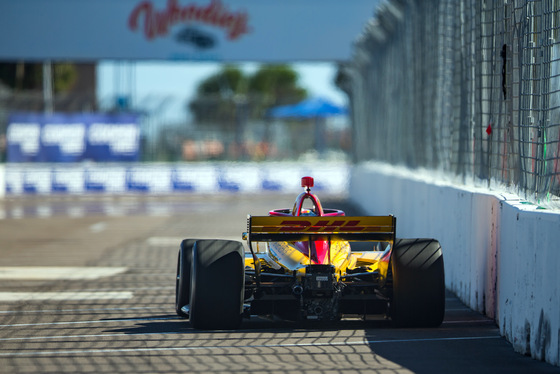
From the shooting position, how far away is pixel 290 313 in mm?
8727

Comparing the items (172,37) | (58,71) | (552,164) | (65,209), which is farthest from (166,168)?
(552,164)

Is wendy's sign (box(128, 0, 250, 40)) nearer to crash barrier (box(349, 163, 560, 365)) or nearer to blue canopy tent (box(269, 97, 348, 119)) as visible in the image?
blue canopy tent (box(269, 97, 348, 119))

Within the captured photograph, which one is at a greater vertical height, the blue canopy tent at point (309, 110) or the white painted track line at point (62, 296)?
the blue canopy tent at point (309, 110)

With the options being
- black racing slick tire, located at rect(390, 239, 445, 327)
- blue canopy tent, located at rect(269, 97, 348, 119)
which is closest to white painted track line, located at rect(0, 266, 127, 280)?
black racing slick tire, located at rect(390, 239, 445, 327)

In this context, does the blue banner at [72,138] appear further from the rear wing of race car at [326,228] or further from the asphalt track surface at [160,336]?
the rear wing of race car at [326,228]

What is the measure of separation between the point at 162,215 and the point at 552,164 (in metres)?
18.5

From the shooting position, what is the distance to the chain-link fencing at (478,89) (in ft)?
26.5

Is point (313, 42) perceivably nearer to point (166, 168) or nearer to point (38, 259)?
point (166, 168)

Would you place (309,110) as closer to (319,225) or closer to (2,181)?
(2,181)

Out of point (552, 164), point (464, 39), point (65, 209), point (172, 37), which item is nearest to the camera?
point (552, 164)

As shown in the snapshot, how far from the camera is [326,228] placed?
8.83 meters

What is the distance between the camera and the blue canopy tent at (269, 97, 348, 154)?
43562mm

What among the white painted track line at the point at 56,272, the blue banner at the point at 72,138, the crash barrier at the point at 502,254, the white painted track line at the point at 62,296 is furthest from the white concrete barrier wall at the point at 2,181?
the white painted track line at the point at 62,296

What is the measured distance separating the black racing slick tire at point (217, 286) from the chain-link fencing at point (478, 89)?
225cm
